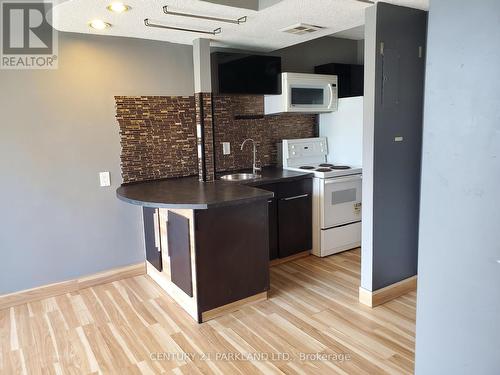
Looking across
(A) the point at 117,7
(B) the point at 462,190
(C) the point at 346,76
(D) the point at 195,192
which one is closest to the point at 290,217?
(D) the point at 195,192

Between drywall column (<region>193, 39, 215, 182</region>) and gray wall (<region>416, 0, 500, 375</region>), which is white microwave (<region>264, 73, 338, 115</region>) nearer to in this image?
drywall column (<region>193, 39, 215, 182</region>)

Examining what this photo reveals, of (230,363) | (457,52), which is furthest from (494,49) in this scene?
(230,363)

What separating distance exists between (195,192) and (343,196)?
1.70 meters

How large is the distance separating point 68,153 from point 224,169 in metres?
1.50

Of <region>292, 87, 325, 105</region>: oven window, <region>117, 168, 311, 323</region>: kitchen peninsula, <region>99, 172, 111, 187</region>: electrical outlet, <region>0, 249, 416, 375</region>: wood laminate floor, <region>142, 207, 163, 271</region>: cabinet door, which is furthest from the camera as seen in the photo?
<region>292, 87, 325, 105</region>: oven window

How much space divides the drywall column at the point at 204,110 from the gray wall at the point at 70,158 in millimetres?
256

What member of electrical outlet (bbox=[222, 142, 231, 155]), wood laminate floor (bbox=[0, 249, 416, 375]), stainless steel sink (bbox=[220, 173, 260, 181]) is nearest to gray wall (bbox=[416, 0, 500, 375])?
wood laminate floor (bbox=[0, 249, 416, 375])

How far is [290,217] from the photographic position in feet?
12.4

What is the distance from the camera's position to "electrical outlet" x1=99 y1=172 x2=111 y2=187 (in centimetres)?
338

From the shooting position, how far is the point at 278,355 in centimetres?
236

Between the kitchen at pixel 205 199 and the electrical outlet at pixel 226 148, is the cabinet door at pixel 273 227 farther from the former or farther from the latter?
the electrical outlet at pixel 226 148

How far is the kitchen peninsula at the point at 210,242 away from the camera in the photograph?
8.72 ft

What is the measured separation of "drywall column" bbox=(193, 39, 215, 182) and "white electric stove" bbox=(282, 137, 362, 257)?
0.96 meters

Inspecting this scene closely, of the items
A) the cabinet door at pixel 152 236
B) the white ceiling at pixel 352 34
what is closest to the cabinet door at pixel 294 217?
the cabinet door at pixel 152 236
